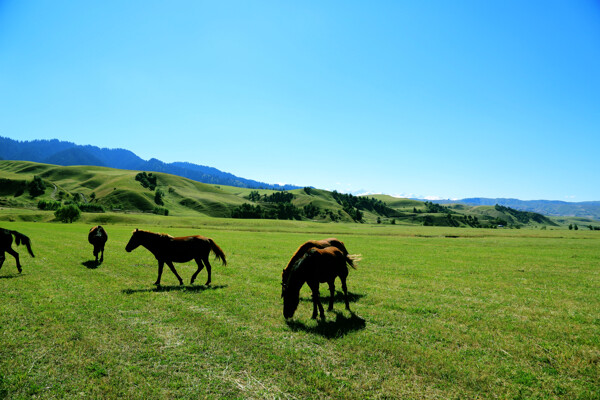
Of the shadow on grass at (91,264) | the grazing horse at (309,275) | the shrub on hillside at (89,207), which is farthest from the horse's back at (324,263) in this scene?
the shrub on hillside at (89,207)

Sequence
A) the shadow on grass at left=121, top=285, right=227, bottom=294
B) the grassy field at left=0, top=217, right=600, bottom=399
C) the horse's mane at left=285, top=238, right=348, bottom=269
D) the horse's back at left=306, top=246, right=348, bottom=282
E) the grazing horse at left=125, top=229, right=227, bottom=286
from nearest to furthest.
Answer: the grassy field at left=0, top=217, right=600, bottom=399
the horse's back at left=306, top=246, right=348, bottom=282
the horse's mane at left=285, top=238, right=348, bottom=269
the shadow on grass at left=121, top=285, right=227, bottom=294
the grazing horse at left=125, top=229, right=227, bottom=286

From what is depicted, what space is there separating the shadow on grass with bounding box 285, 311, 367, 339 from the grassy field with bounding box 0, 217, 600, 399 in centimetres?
8

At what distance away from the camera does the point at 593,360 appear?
9.17 m


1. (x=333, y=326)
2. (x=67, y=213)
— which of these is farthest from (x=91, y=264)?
(x=67, y=213)

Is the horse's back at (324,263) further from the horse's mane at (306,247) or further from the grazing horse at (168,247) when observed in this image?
the grazing horse at (168,247)

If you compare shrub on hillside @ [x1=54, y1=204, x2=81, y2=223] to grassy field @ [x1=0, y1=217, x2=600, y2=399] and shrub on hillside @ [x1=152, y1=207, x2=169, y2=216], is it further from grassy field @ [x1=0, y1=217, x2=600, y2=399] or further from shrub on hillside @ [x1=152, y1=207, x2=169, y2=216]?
shrub on hillside @ [x1=152, y1=207, x2=169, y2=216]

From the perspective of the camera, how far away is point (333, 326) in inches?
448

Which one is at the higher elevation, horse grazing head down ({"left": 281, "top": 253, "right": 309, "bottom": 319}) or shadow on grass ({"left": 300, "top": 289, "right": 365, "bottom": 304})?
horse grazing head down ({"left": 281, "top": 253, "right": 309, "bottom": 319})

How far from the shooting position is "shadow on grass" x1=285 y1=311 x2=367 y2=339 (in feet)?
35.2

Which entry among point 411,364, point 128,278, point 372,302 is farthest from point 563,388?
point 128,278

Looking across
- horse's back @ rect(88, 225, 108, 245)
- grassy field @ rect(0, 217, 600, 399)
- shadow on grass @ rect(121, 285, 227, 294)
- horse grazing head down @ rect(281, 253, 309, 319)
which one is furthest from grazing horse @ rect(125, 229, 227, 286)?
horse's back @ rect(88, 225, 108, 245)

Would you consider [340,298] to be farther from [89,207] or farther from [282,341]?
[89,207]

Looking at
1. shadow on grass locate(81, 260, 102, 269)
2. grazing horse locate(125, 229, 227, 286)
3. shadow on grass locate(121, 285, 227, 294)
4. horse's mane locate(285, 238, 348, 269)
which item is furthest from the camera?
shadow on grass locate(81, 260, 102, 269)

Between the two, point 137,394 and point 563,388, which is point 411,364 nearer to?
point 563,388
